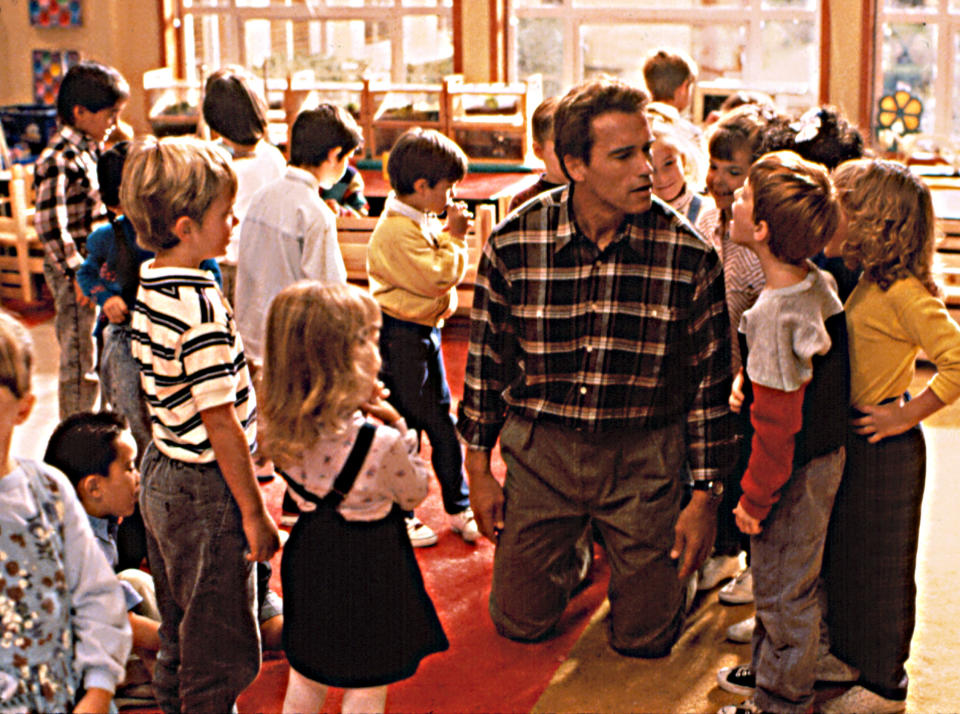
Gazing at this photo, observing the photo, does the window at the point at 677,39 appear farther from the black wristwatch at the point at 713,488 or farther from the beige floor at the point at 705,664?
the black wristwatch at the point at 713,488

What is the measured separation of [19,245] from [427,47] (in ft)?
10.9

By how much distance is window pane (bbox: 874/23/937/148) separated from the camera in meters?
7.98

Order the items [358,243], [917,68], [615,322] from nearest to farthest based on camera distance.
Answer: [615,322] < [358,243] < [917,68]

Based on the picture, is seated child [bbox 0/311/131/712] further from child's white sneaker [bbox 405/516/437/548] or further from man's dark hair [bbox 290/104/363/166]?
child's white sneaker [bbox 405/516/437/548]

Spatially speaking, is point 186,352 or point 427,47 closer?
point 186,352

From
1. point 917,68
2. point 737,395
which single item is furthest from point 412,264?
point 917,68

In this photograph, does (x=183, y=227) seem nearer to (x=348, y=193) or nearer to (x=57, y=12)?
(x=348, y=193)

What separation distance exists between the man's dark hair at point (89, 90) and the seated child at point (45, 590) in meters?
2.68

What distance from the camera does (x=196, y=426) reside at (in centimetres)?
259

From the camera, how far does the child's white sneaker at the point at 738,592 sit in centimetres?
363

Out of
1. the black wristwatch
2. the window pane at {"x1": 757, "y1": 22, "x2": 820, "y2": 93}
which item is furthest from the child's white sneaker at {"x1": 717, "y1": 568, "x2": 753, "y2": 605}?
the window pane at {"x1": 757, "y1": 22, "x2": 820, "y2": 93}

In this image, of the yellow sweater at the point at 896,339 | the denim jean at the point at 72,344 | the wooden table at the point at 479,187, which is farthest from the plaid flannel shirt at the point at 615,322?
the wooden table at the point at 479,187

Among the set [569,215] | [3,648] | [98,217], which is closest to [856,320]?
[569,215]

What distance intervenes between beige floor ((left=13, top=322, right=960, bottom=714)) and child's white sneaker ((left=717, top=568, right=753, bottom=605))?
22 mm
